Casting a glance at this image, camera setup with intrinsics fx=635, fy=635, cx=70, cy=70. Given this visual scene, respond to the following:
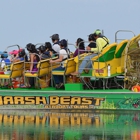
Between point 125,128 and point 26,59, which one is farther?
point 26,59

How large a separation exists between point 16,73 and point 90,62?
94.7 inches

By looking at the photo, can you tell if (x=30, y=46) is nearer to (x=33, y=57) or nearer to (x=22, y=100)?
(x=33, y=57)

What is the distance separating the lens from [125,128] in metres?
14.7

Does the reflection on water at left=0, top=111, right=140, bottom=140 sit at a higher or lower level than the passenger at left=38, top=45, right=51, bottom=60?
lower

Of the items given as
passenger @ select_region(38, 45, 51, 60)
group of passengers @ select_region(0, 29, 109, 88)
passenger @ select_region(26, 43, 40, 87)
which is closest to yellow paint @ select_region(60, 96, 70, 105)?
group of passengers @ select_region(0, 29, 109, 88)

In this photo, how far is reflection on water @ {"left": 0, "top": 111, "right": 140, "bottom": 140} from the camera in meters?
13.3

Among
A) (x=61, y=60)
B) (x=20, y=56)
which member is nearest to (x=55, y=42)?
(x=61, y=60)

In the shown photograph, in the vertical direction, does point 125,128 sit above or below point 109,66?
below

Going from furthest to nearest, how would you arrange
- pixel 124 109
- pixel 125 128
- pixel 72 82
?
1. pixel 72 82
2. pixel 124 109
3. pixel 125 128

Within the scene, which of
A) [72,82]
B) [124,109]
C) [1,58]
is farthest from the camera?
→ [1,58]

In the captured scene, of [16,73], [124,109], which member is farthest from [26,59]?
[124,109]

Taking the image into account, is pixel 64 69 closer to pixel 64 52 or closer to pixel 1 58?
pixel 64 52

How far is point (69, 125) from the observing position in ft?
49.9

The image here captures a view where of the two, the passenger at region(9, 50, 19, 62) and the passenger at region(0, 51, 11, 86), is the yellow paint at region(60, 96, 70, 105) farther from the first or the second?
the passenger at region(9, 50, 19, 62)
